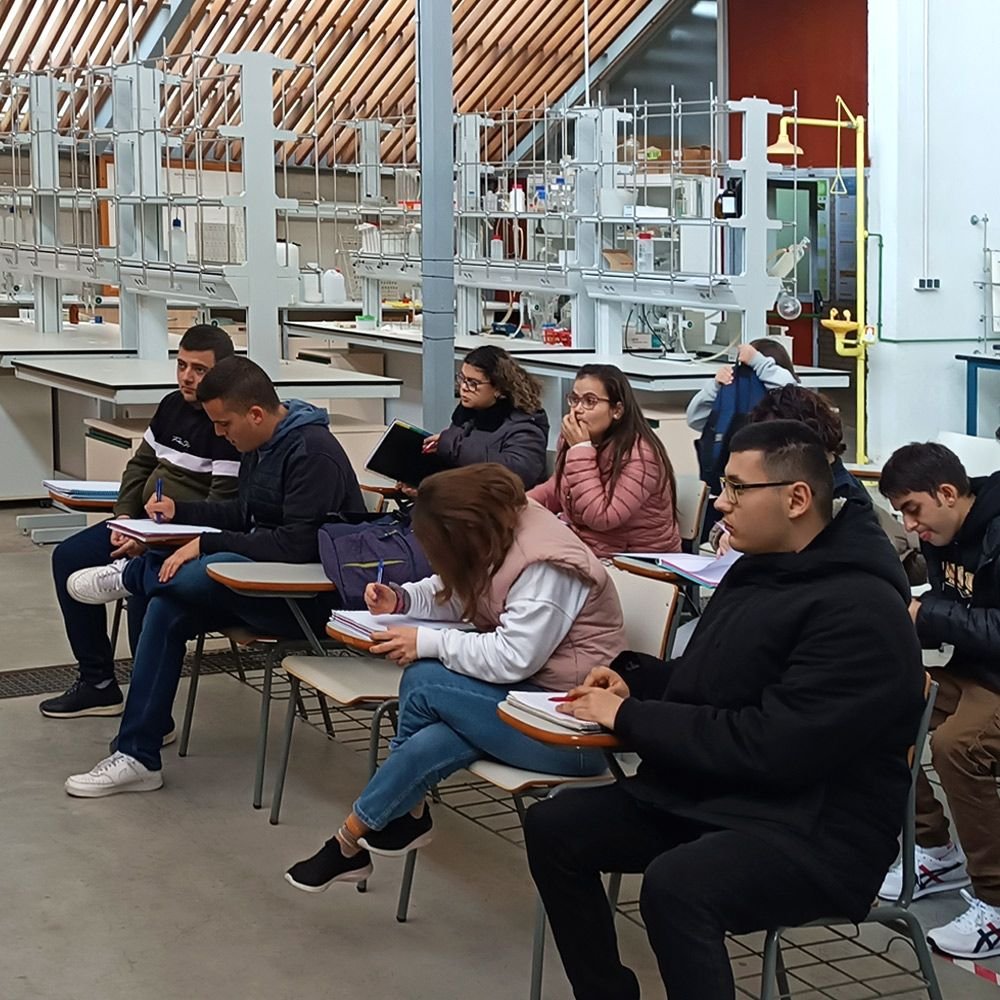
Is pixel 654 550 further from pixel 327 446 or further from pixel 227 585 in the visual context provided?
pixel 227 585

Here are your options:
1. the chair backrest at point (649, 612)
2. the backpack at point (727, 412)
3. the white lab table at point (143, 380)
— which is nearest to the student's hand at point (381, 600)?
the chair backrest at point (649, 612)

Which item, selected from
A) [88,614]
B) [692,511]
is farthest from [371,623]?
[88,614]

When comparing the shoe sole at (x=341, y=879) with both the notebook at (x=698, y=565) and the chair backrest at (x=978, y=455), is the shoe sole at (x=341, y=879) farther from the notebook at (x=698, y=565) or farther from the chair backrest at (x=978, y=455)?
the chair backrest at (x=978, y=455)

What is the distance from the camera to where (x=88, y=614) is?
14.4 ft

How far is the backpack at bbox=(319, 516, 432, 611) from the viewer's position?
133 inches

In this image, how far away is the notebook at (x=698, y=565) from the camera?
3168 mm

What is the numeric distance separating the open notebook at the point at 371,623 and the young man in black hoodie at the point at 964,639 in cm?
89

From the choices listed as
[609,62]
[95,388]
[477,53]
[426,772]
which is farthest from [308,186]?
[426,772]

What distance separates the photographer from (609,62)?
48.7 ft

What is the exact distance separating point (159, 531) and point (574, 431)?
1152mm

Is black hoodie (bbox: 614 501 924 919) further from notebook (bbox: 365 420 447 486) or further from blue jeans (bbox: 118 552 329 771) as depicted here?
notebook (bbox: 365 420 447 486)

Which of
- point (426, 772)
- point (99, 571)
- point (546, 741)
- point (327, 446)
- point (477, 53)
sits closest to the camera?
point (546, 741)

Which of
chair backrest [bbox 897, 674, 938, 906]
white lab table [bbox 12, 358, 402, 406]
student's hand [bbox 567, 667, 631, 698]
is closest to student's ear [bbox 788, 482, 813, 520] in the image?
chair backrest [bbox 897, 674, 938, 906]

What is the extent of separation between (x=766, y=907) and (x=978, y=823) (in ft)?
2.86
